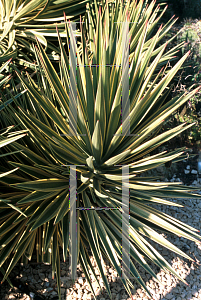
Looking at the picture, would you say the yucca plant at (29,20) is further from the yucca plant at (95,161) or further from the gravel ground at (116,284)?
the gravel ground at (116,284)

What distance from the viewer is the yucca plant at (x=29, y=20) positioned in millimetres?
2012

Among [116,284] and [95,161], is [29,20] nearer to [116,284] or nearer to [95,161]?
[95,161]

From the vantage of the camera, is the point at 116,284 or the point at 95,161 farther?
the point at 116,284

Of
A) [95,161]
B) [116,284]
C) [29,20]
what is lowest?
[116,284]

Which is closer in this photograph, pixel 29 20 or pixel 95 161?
pixel 95 161

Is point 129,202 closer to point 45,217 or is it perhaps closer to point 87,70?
point 45,217

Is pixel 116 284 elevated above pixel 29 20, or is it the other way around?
pixel 29 20

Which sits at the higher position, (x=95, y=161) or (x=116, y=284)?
(x=95, y=161)

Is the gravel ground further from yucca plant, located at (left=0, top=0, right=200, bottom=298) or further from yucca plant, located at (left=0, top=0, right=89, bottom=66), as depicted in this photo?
yucca plant, located at (left=0, top=0, right=89, bottom=66)

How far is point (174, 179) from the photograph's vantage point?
304 cm

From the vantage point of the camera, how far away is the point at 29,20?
6.55 ft

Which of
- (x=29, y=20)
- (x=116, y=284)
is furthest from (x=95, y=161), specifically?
(x=29, y=20)

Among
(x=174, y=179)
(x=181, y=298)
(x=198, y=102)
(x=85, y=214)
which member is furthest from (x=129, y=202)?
(x=198, y=102)

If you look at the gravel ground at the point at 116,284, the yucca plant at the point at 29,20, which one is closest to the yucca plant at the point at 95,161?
the gravel ground at the point at 116,284
